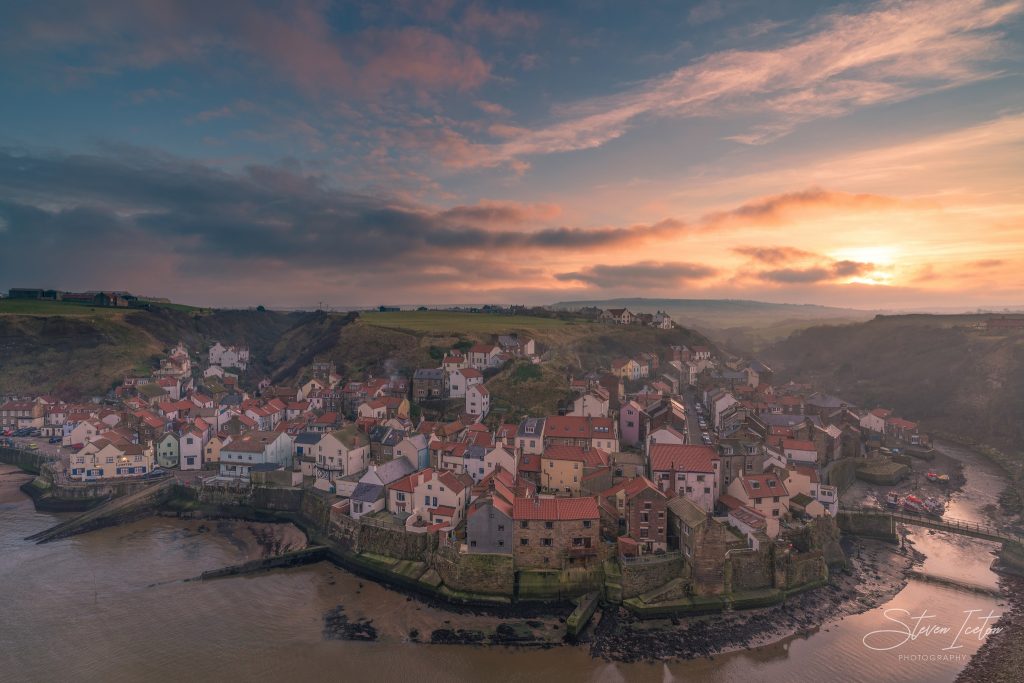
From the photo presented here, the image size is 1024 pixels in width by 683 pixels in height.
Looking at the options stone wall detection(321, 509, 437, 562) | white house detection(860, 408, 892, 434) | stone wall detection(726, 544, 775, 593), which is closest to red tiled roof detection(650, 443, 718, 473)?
stone wall detection(726, 544, 775, 593)

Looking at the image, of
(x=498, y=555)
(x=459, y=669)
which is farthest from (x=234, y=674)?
(x=498, y=555)

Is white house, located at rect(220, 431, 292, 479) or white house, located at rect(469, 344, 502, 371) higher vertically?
white house, located at rect(469, 344, 502, 371)

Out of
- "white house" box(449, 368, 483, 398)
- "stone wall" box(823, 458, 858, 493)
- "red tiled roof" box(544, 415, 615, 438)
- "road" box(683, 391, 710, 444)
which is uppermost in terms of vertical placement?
"white house" box(449, 368, 483, 398)

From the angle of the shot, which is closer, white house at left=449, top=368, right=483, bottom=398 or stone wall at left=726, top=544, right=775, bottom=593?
stone wall at left=726, top=544, right=775, bottom=593

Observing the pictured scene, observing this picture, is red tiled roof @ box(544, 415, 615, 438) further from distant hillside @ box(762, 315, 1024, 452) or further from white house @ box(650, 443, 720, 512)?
distant hillside @ box(762, 315, 1024, 452)

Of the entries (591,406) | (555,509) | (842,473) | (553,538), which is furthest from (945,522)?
(553,538)

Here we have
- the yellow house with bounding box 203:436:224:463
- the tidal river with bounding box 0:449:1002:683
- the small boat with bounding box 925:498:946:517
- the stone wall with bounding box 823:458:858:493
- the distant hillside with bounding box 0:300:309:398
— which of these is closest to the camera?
the tidal river with bounding box 0:449:1002:683
